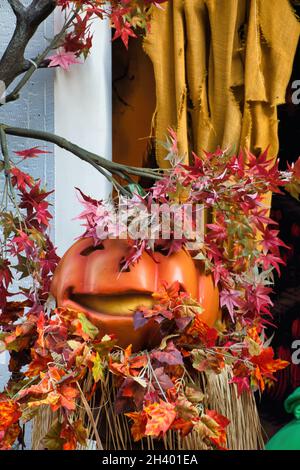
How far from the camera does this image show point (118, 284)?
121 cm

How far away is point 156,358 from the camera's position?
1.14 meters

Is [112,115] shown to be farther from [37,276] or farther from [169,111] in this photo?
[37,276]

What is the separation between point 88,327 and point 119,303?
2.5 inches

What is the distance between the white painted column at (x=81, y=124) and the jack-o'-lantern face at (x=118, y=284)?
699 millimetres

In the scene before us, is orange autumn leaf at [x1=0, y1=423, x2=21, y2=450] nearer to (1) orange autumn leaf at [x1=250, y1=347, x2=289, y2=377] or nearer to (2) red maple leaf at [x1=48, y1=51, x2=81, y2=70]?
(1) orange autumn leaf at [x1=250, y1=347, x2=289, y2=377]

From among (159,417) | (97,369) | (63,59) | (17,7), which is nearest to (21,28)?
(17,7)

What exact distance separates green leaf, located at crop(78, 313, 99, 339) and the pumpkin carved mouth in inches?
1.1

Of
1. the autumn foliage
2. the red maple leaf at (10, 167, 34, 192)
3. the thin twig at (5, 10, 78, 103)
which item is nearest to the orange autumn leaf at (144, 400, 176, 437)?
the autumn foliage

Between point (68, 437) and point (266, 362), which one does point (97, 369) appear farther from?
point (266, 362)

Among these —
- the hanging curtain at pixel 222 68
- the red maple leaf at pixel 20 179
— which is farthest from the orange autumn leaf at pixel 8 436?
the hanging curtain at pixel 222 68

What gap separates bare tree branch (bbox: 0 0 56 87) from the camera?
154 centimetres

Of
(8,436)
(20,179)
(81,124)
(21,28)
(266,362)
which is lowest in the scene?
(8,436)
